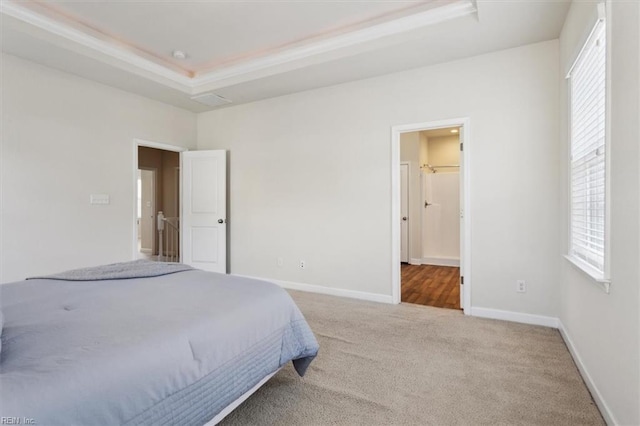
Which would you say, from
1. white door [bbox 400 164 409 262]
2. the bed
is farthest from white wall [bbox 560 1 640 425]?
white door [bbox 400 164 409 262]

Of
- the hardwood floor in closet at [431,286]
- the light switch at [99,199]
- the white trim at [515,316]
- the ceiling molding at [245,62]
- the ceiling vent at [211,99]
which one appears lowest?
the hardwood floor in closet at [431,286]

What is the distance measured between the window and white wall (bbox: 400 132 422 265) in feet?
12.6

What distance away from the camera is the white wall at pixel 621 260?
1.38 meters

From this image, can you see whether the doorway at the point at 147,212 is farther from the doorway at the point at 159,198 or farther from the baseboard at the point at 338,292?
the baseboard at the point at 338,292

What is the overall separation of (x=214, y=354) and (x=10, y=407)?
69 centimetres

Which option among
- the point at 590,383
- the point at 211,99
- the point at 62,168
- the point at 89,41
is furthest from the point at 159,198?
the point at 590,383

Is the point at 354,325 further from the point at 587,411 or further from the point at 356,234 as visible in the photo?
the point at 587,411

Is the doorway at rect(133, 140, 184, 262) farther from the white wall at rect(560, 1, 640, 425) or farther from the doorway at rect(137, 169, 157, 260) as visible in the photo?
the white wall at rect(560, 1, 640, 425)

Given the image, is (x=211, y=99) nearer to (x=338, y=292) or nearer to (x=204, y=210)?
(x=204, y=210)

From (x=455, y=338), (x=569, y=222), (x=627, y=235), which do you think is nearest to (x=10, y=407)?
(x=627, y=235)

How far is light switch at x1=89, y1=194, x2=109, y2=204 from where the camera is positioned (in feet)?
12.9

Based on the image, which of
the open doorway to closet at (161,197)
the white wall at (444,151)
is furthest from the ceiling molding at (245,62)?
the white wall at (444,151)

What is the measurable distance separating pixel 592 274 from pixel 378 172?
2.31 m

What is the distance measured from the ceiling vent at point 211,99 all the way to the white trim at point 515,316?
408 centimetres
